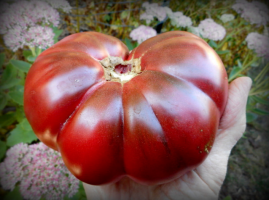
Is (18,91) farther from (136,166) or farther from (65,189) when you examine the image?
(136,166)

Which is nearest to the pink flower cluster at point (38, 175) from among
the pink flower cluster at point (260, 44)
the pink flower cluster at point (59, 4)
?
the pink flower cluster at point (59, 4)

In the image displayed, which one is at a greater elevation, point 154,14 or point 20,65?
point 154,14

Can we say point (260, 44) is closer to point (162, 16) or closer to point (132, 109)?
point (162, 16)

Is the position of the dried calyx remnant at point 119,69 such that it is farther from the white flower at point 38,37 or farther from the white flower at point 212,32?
the white flower at point 212,32

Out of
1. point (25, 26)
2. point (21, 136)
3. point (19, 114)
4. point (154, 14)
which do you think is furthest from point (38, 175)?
point (154, 14)

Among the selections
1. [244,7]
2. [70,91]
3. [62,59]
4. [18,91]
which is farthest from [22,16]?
[244,7]
